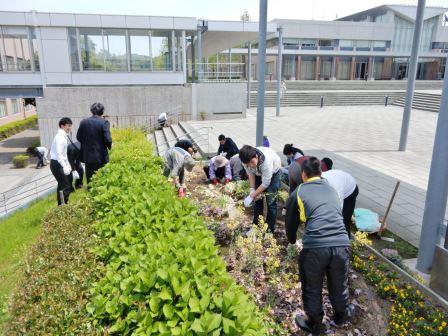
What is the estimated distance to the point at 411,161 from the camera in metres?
11.0

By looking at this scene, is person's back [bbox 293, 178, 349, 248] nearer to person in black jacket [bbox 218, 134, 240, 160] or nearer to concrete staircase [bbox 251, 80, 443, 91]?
person in black jacket [bbox 218, 134, 240, 160]

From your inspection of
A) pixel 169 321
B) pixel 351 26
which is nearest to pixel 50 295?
pixel 169 321

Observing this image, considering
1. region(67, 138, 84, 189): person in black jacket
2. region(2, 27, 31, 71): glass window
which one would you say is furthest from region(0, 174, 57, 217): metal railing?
region(2, 27, 31, 71): glass window

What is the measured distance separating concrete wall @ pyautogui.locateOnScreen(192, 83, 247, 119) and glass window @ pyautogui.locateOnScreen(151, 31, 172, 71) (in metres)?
2.10

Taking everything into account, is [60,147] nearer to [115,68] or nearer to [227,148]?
[227,148]

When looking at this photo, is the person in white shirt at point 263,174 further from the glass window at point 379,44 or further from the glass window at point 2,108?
the glass window at point 379,44

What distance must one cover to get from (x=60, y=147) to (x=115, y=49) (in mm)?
14172

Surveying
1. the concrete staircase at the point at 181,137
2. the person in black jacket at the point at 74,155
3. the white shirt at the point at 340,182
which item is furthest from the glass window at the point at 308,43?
the white shirt at the point at 340,182

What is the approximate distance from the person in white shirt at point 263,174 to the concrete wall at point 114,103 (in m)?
14.7

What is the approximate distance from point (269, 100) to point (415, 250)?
2471cm

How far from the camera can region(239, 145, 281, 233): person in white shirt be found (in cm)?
456

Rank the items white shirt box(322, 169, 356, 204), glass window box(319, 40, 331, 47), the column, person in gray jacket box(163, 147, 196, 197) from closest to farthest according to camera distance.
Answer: white shirt box(322, 169, 356, 204) < person in gray jacket box(163, 147, 196, 197) < the column < glass window box(319, 40, 331, 47)

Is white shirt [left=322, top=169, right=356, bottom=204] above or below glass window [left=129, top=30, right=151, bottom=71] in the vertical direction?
below

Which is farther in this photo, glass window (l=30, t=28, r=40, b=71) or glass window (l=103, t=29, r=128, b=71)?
glass window (l=103, t=29, r=128, b=71)
